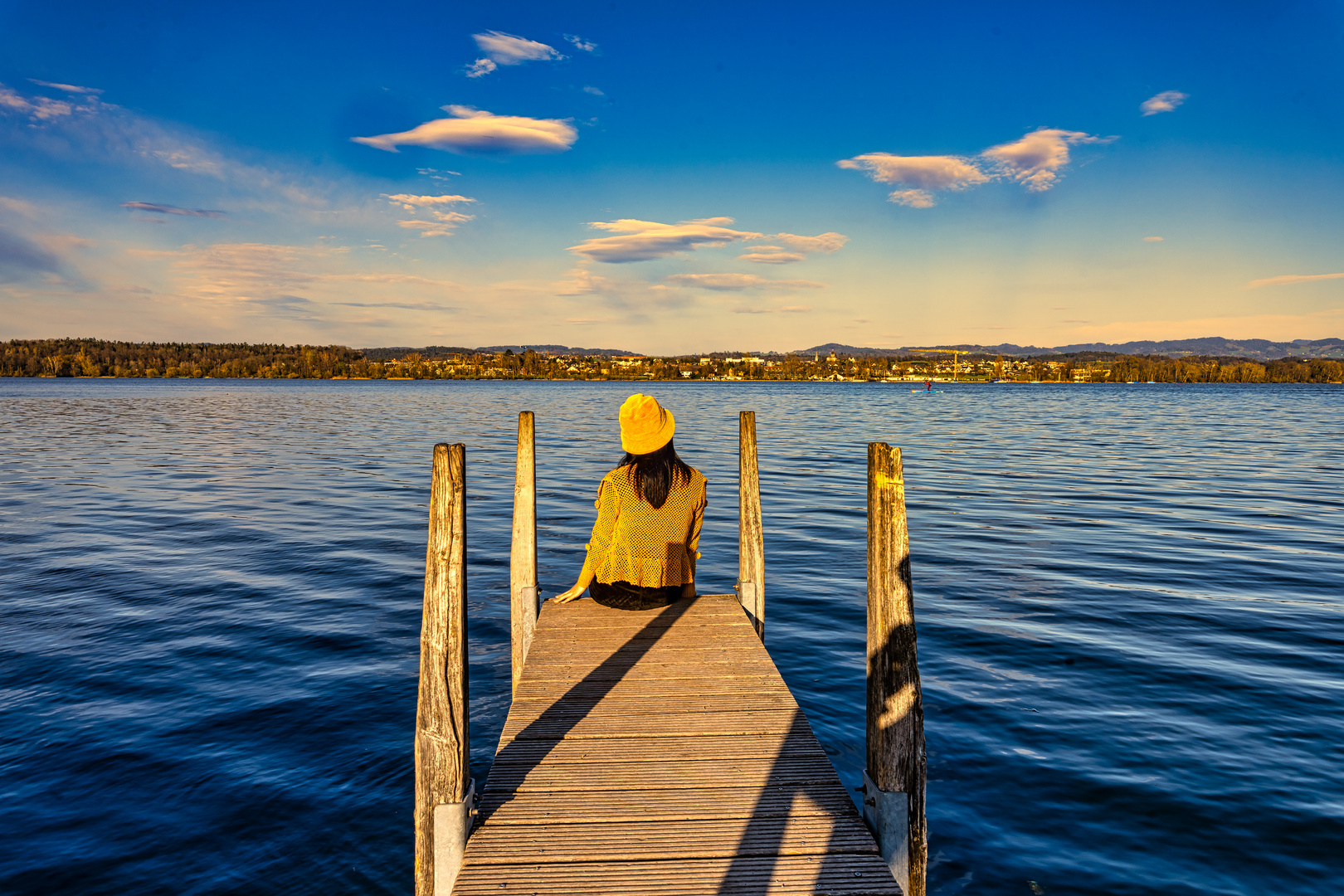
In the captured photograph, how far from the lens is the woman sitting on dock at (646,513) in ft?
23.9

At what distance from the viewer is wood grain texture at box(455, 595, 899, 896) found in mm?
3783

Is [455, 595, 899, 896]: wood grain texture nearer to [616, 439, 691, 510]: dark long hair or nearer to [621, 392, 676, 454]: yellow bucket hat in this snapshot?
[616, 439, 691, 510]: dark long hair

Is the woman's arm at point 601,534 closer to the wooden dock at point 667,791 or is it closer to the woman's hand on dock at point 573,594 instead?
the woman's hand on dock at point 573,594

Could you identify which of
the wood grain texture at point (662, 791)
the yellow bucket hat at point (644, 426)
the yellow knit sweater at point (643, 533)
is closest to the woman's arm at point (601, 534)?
the yellow knit sweater at point (643, 533)

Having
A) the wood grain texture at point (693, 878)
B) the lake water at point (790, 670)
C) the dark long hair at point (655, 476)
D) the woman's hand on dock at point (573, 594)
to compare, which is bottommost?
the lake water at point (790, 670)

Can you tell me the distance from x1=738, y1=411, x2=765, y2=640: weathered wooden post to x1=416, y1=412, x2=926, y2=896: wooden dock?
3.60 m

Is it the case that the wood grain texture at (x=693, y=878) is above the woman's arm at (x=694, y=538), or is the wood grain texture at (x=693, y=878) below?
below

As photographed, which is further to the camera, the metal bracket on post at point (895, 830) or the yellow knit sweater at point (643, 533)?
the yellow knit sweater at point (643, 533)

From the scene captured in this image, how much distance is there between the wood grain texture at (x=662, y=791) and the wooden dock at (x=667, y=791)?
0.4 inches

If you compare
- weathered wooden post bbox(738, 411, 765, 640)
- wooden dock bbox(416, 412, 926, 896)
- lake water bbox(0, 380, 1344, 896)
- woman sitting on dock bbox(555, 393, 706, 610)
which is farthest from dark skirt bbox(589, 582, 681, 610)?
wooden dock bbox(416, 412, 926, 896)

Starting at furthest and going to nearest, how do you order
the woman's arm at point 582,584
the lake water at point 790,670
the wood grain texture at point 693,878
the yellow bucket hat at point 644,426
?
the woman's arm at point 582,584 < the yellow bucket hat at point 644,426 < the lake water at point 790,670 < the wood grain texture at point 693,878

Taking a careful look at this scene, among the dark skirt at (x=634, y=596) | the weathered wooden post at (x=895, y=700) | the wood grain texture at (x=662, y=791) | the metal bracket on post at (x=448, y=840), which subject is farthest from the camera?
the dark skirt at (x=634, y=596)

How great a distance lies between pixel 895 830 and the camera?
162 inches

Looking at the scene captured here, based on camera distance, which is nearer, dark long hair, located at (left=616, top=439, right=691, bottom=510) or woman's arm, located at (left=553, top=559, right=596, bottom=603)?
dark long hair, located at (left=616, top=439, right=691, bottom=510)
